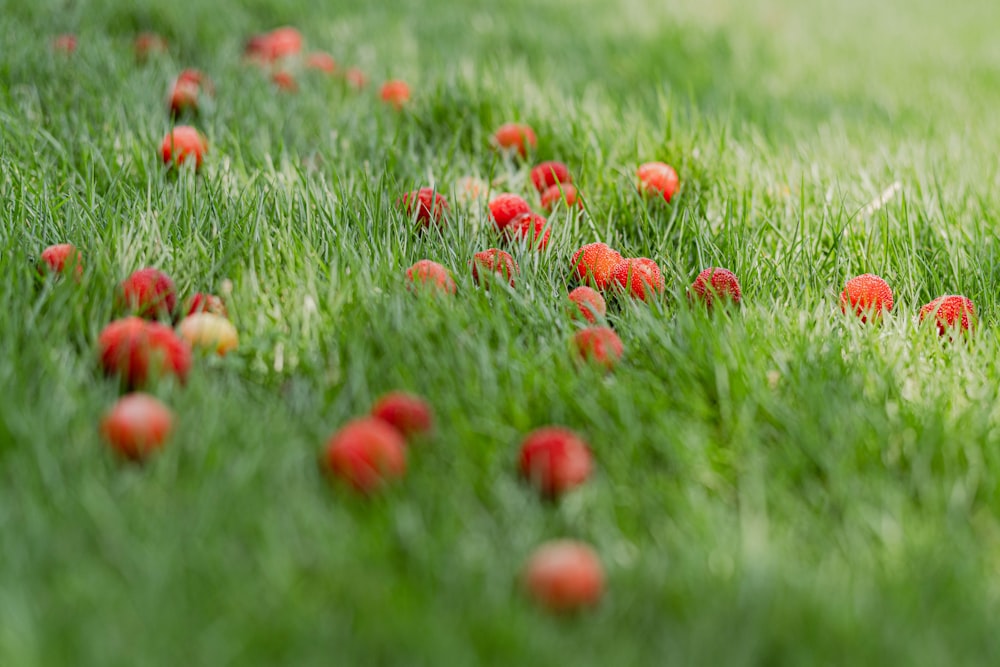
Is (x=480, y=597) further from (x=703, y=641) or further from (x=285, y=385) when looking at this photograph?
(x=285, y=385)

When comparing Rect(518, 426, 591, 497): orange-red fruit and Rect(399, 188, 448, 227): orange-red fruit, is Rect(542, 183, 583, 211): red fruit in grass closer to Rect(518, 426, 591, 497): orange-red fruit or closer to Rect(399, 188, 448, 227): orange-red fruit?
Rect(399, 188, 448, 227): orange-red fruit

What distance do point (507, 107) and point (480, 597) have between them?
6.33 feet

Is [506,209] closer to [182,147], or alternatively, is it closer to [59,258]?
[182,147]

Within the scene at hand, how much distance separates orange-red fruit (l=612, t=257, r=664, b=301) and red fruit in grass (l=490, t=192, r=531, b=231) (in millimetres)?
334

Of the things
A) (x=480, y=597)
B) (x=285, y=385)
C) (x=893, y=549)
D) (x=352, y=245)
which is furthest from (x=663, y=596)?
(x=352, y=245)

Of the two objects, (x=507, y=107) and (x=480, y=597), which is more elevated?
(x=507, y=107)

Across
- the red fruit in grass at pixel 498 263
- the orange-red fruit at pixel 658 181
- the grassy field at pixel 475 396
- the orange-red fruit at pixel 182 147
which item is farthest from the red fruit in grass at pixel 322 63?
the red fruit in grass at pixel 498 263

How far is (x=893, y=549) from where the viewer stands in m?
1.30

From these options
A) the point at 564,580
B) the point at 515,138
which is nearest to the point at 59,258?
the point at 564,580

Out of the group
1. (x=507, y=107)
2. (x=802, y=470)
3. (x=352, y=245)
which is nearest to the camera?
(x=802, y=470)

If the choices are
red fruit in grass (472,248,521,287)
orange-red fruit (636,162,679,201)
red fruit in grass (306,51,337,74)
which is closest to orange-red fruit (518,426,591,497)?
red fruit in grass (472,248,521,287)

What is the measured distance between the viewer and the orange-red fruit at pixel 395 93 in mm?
2998

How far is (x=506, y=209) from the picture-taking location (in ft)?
7.21

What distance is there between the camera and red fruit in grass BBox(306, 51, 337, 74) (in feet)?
10.6
